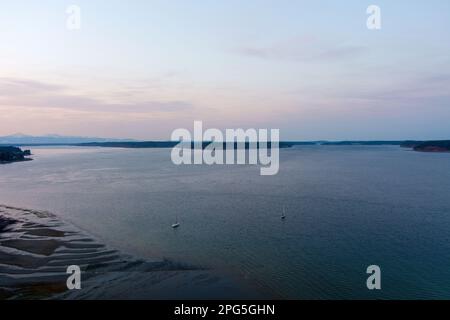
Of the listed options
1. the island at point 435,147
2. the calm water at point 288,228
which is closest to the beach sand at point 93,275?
the calm water at point 288,228

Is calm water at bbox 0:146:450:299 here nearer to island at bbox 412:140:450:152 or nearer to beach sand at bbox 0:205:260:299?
beach sand at bbox 0:205:260:299

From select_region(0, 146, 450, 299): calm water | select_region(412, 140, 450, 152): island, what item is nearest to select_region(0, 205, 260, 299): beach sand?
select_region(0, 146, 450, 299): calm water

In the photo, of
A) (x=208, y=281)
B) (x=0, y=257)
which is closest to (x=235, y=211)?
(x=208, y=281)

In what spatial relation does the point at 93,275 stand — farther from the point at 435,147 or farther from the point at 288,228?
the point at 435,147

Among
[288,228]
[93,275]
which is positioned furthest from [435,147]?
[93,275]
